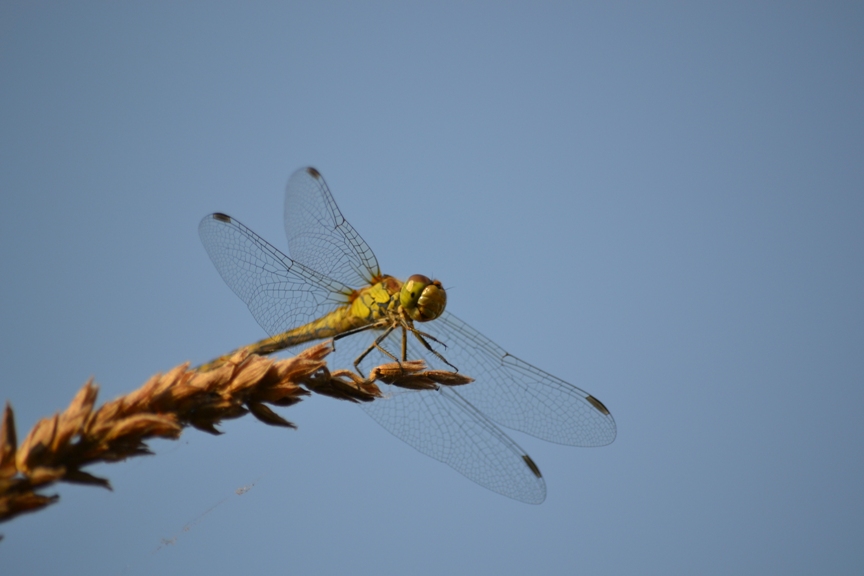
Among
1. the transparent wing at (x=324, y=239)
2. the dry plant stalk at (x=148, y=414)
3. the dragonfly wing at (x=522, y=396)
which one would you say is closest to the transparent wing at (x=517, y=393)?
the dragonfly wing at (x=522, y=396)

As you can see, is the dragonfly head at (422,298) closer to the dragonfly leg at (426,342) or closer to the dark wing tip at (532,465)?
the dragonfly leg at (426,342)

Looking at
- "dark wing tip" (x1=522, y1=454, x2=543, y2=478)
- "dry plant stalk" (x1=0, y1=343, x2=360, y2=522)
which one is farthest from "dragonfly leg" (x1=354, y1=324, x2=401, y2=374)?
"dry plant stalk" (x1=0, y1=343, x2=360, y2=522)

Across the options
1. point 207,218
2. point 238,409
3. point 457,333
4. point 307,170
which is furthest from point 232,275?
point 238,409

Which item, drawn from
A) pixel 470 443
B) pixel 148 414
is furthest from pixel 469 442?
pixel 148 414

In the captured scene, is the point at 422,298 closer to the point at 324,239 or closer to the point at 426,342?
the point at 426,342

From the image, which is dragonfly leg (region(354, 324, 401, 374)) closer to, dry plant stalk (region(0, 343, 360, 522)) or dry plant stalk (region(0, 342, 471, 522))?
dry plant stalk (region(0, 342, 471, 522))

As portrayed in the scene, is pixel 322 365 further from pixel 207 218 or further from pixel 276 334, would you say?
pixel 207 218
